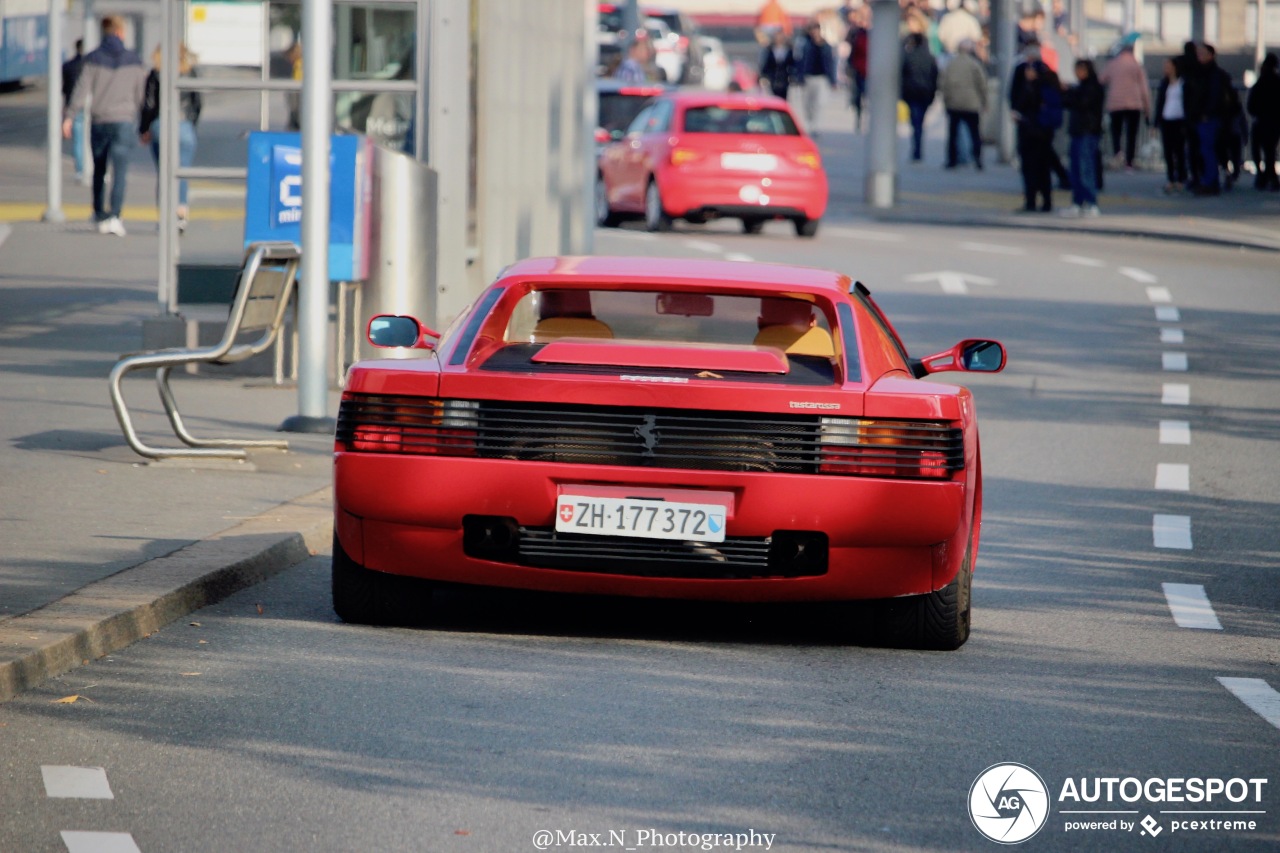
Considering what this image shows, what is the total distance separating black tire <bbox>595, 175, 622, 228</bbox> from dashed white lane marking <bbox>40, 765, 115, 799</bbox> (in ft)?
76.1

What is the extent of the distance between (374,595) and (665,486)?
111 centimetres

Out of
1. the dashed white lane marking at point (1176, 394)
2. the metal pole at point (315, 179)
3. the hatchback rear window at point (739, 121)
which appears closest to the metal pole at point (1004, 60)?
the hatchback rear window at point (739, 121)

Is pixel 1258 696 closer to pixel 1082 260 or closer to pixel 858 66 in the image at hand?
pixel 1082 260

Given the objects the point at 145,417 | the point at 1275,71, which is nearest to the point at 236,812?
the point at 145,417

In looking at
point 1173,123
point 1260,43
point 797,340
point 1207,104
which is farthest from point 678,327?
point 1260,43

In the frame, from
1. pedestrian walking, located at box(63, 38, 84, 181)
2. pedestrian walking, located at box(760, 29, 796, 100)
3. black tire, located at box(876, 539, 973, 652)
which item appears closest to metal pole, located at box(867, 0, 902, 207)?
pedestrian walking, located at box(63, 38, 84, 181)

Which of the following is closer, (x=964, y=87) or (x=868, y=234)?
(x=868, y=234)

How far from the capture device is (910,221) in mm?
30266

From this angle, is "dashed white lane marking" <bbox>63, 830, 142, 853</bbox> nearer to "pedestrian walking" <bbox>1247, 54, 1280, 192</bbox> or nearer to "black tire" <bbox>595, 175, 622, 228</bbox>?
"black tire" <bbox>595, 175, 622, 228</bbox>

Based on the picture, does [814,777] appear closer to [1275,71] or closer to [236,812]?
[236,812]

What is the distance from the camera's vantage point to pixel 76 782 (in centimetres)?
544

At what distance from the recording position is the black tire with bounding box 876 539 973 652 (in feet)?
24.3

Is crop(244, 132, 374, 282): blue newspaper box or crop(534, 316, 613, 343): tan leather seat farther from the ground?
crop(244, 132, 374, 282): blue newspaper box

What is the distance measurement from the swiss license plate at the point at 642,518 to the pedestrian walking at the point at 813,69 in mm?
38532
